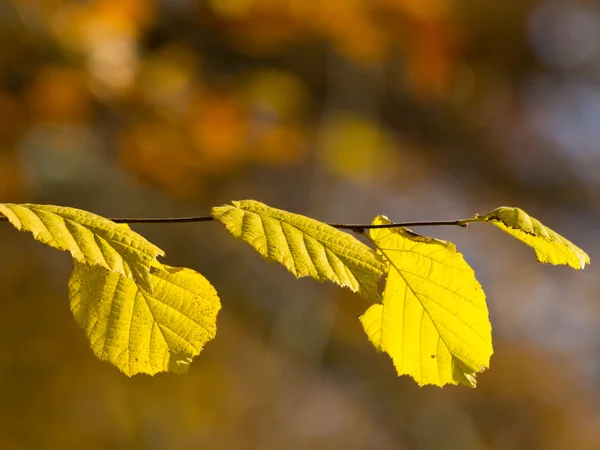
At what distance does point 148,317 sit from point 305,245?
21 centimetres

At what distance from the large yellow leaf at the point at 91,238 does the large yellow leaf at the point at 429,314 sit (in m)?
0.28

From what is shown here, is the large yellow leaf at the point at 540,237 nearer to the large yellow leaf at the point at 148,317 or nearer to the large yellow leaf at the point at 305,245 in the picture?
the large yellow leaf at the point at 305,245

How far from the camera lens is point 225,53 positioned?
14.3 ft

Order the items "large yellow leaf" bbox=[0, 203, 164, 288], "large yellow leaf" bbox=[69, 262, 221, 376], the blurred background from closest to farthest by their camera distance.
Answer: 1. "large yellow leaf" bbox=[0, 203, 164, 288]
2. "large yellow leaf" bbox=[69, 262, 221, 376]
3. the blurred background

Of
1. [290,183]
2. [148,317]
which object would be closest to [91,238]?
[148,317]

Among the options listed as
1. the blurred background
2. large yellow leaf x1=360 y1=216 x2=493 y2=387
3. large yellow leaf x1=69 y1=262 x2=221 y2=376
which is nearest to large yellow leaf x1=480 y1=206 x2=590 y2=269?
large yellow leaf x1=360 y1=216 x2=493 y2=387

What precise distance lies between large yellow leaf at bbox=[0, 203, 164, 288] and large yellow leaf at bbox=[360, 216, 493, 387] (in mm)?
281

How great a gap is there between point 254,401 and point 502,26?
4.02 metres

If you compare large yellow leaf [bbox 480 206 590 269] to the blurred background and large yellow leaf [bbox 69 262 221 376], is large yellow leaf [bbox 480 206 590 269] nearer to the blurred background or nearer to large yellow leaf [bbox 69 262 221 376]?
large yellow leaf [bbox 69 262 221 376]

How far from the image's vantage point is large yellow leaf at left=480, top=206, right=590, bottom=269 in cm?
58

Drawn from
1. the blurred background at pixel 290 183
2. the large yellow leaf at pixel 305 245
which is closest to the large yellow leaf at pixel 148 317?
the large yellow leaf at pixel 305 245

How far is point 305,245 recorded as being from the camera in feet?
1.92

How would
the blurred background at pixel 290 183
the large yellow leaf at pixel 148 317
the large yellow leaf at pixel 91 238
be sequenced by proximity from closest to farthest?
the large yellow leaf at pixel 91 238 < the large yellow leaf at pixel 148 317 < the blurred background at pixel 290 183

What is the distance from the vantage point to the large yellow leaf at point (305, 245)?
21.7 inches
